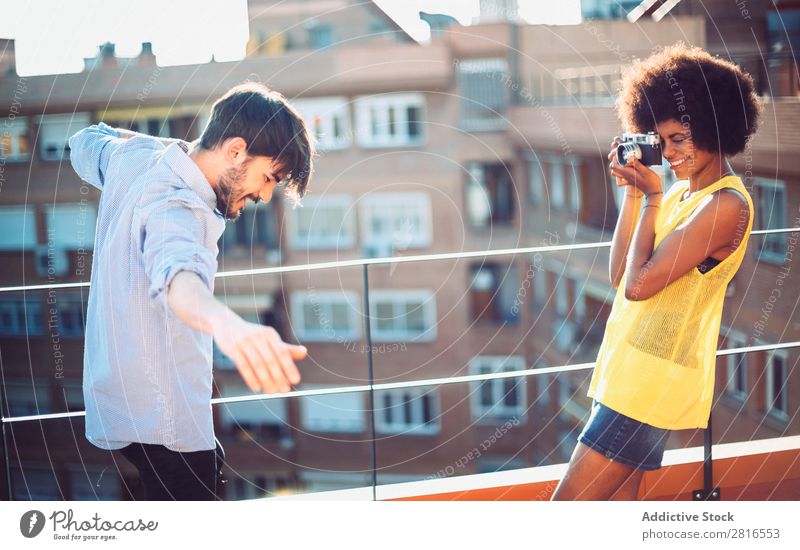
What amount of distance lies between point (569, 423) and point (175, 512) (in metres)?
13.1

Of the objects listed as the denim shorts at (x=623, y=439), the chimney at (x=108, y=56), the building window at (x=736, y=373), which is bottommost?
the building window at (x=736, y=373)

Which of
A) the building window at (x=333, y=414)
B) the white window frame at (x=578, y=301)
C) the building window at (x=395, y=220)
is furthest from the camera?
the white window frame at (x=578, y=301)

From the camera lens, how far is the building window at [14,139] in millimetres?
1277

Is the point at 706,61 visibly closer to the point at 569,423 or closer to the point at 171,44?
the point at 171,44

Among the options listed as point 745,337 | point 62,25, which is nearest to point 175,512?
point 62,25

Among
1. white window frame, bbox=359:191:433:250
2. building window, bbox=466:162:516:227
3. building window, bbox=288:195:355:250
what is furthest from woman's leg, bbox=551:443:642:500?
building window, bbox=288:195:355:250

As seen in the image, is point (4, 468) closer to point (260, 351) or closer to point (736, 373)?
point (260, 351)

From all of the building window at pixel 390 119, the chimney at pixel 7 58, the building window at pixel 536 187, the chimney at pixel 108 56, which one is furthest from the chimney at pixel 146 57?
the building window at pixel 536 187

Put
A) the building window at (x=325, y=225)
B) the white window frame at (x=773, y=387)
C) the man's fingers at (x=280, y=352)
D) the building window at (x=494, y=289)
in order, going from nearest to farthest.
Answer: the man's fingers at (x=280, y=352) → the white window frame at (x=773, y=387) → the building window at (x=325, y=225) → the building window at (x=494, y=289)

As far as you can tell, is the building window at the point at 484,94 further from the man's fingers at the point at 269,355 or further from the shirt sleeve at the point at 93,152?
the man's fingers at the point at 269,355

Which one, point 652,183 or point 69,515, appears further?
point 69,515

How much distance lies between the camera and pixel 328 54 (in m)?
6.11

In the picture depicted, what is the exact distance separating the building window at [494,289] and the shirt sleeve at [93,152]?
24.7 feet

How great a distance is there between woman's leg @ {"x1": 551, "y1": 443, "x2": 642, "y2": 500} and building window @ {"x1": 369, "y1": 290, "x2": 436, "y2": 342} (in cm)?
739
